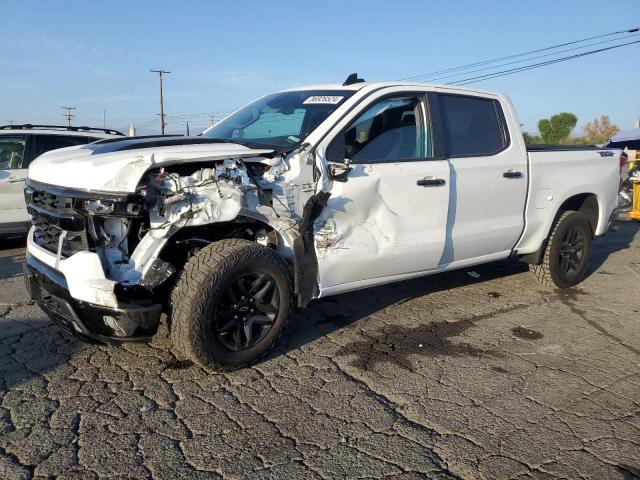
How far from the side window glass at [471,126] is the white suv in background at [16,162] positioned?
4447mm

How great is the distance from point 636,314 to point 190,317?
419 centimetres

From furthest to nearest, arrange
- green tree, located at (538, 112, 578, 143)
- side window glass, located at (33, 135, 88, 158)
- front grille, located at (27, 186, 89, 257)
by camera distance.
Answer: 1. green tree, located at (538, 112, 578, 143)
2. side window glass, located at (33, 135, 88, 158)
3. front grille, located at (27, 186, 89, 257)

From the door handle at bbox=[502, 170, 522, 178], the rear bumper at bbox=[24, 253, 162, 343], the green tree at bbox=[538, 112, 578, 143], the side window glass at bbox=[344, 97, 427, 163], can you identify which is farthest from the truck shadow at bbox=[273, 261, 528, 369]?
the green tree at bbox=[538, 112, 578, 143]

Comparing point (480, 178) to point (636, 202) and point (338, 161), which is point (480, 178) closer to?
point (338, 161)

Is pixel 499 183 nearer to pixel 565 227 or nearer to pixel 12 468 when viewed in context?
pixel 565 227

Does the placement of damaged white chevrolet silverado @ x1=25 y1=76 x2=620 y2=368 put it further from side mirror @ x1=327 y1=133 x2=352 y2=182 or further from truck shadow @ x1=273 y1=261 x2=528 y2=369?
truck shadow @ x1=273 y1=261 x2=528 y2=369

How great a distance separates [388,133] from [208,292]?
1.91 meters

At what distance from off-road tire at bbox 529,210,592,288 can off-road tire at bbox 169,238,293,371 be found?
335cm

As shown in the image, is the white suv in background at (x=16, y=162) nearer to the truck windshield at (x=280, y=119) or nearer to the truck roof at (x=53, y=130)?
the truck roof at (x=53, y=130)

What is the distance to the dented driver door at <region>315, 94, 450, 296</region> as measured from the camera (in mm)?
3953

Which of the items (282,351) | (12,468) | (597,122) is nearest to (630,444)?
(282,351)

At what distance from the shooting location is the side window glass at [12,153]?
735 cm

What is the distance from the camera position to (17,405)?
3.20 metres

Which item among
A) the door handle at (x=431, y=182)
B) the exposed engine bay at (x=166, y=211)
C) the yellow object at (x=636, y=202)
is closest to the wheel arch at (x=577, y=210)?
the door handle at (x=431, y=182)
